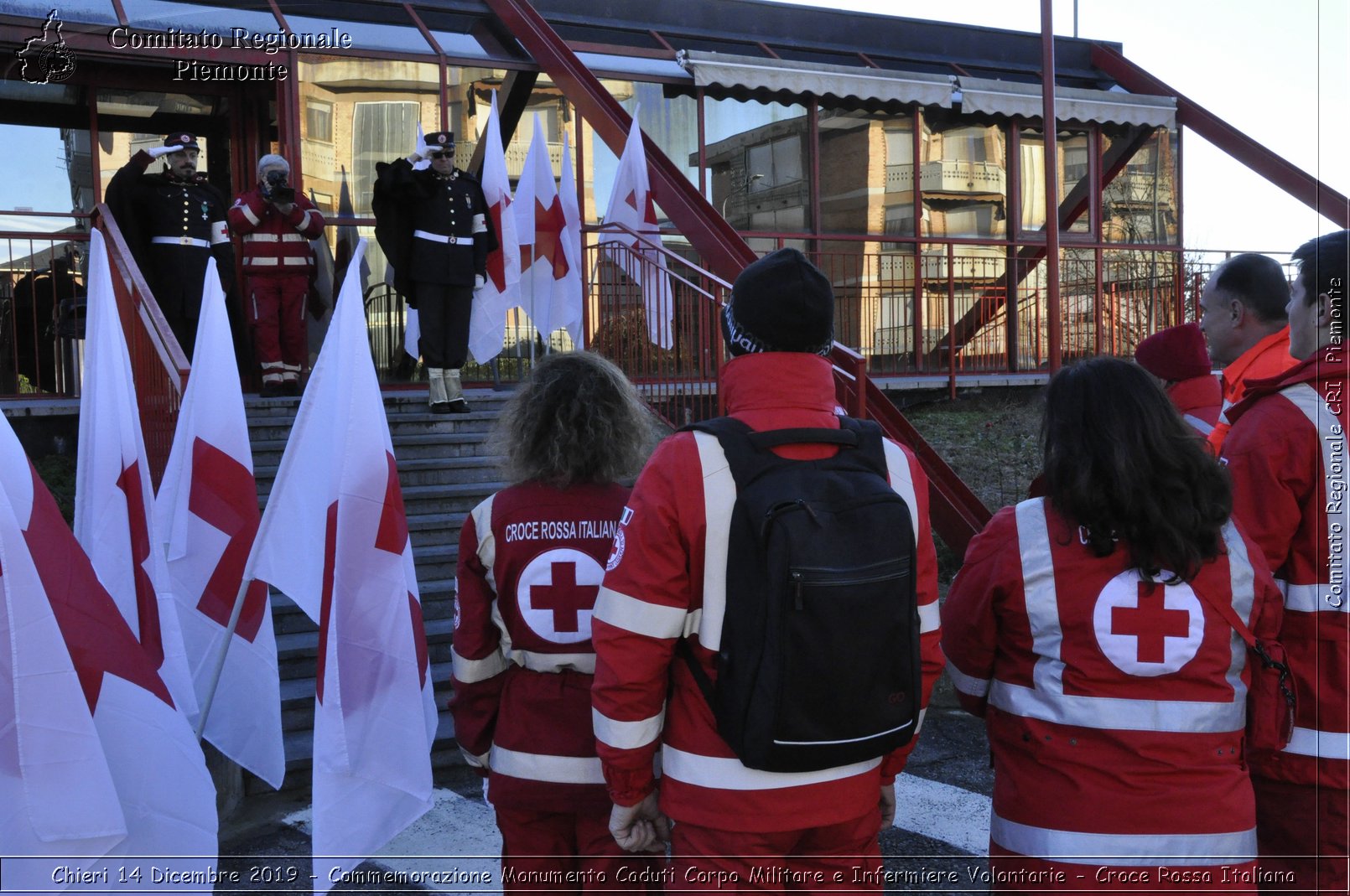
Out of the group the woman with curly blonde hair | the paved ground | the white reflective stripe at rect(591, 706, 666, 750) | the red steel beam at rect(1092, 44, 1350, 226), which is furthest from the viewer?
the red steel beam at rect(1092, 44, 1350, 226)

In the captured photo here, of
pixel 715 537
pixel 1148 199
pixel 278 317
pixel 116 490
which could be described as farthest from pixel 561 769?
pixel 1148 199

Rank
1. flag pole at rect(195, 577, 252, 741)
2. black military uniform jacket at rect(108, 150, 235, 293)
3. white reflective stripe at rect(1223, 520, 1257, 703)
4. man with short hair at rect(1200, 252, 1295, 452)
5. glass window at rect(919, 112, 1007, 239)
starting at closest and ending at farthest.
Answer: white reflective stripe at rect(1223, 520, 1257, 703) → man with short hair at rect(1200, 252, 1295, 452) → flag pole at rect(195, 577, 252, 741) → black military uniform jacket at rect(108, 150, 235, 293) → glass window at rect(919, 112, 1007, 239)

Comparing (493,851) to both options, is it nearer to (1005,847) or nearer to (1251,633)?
(1005,847)

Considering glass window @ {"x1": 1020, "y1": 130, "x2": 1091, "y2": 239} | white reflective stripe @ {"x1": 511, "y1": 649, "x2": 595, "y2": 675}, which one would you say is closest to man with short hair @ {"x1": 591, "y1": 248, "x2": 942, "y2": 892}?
white reflective stripe @ {"x1": 511, "y1": 649, "x2": 595, "y2": 675}

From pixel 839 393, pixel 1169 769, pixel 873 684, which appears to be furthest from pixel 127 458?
pixel 839 393

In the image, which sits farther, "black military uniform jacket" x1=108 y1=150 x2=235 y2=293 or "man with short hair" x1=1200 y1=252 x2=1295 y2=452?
"black military uniform jacket" x1=108 y1=150 x2=235 y2=293

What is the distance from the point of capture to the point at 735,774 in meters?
2.30

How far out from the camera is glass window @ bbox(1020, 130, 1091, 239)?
1442 cm

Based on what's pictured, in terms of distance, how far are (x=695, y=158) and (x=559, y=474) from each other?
10224 millimetres

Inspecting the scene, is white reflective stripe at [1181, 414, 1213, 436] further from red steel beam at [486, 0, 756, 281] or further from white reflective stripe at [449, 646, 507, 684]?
red steel beam at [486, 0, 756, 281]

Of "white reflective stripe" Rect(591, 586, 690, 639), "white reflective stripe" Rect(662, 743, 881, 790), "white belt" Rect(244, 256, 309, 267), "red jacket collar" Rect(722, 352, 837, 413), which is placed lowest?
"white reflective stripe" Rect(662, 743, 881, 790)

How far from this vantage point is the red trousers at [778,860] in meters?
2.29

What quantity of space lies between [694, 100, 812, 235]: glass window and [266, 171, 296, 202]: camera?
549 centimetres

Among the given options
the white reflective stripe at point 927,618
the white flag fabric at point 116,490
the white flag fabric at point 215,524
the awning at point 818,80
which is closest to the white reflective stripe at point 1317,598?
the white reflective stripe at point 927,618
